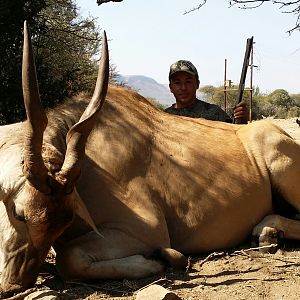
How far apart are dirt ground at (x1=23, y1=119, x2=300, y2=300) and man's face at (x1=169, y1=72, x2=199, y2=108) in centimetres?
277

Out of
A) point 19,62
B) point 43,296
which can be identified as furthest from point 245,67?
point 43,296

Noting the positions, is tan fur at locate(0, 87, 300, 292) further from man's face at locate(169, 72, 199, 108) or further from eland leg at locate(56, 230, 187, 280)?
man's face at locate(169, 72, 199, 108)

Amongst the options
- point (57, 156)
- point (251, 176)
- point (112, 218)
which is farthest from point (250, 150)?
point (57, 156)

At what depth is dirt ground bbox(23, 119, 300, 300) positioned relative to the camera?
3.29 metres

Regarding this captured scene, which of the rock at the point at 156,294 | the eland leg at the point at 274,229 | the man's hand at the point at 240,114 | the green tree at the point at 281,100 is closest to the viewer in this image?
the rock at the point at 156,294

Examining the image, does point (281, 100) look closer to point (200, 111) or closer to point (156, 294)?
point (200, 111)

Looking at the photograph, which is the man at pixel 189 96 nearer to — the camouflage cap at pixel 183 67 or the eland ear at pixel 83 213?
the camouflage cap at pixel 183 67

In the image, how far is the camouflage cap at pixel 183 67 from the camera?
254 inches

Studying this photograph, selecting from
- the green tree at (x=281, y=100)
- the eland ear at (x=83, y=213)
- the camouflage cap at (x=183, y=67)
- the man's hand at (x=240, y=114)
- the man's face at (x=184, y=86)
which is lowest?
the green tree at (x=281, y=100)

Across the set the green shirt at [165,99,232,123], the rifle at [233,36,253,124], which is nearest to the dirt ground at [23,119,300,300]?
the green shirt at [165,99,232,123]

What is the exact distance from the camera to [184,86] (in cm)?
651

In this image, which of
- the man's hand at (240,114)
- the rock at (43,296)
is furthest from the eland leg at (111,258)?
the man's hand at (240,114)

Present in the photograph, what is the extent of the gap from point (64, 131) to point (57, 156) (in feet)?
1.69

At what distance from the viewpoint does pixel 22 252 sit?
3217 millimetres
